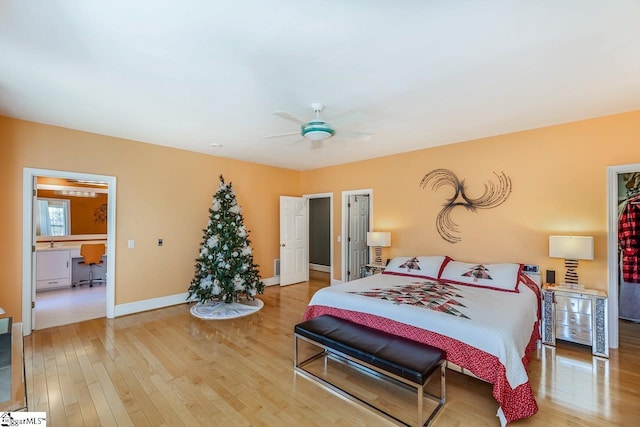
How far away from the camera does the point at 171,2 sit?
1.69m

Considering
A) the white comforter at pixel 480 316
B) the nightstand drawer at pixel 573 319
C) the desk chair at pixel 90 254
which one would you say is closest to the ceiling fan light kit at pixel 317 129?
the white comforter at pixel 480 316

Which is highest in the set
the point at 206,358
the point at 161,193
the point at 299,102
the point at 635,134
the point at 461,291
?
the point at 299,102

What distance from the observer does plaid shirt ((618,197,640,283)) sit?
426 cm

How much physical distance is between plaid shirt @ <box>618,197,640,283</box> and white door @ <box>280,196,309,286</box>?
5.63m

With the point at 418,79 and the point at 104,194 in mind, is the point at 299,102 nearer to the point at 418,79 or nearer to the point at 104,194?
the point at 418,79

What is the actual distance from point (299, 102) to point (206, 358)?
294 centimetres

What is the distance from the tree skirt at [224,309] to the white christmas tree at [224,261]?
10cm

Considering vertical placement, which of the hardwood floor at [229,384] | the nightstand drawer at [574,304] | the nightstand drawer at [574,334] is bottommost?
the hardwood floor at [229,384]

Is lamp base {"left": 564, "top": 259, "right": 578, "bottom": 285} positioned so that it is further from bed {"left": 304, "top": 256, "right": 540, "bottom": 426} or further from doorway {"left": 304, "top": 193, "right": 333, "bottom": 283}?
doorway {"left": 304, "top": 193, "right": 333, "bottom": 283}

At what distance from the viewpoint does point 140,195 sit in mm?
4660

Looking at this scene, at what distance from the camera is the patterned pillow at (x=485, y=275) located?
355 centimetres

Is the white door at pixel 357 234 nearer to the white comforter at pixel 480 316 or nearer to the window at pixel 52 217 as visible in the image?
the white comforter at pixel 480 316

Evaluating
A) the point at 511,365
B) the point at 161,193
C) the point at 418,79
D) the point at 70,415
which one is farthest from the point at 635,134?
the point at 161,193

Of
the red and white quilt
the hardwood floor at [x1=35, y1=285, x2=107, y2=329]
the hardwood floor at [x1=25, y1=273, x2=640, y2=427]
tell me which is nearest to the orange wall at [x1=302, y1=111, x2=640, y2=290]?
the red and white quilt
